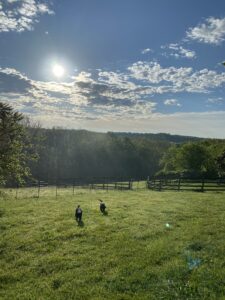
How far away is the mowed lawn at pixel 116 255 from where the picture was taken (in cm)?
1174

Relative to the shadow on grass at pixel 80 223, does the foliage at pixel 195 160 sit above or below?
above

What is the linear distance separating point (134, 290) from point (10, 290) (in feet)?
14.9

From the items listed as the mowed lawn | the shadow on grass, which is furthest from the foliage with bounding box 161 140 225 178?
the shadow on grass

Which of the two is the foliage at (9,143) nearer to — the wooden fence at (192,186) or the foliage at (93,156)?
the wooden fence at (192,186)

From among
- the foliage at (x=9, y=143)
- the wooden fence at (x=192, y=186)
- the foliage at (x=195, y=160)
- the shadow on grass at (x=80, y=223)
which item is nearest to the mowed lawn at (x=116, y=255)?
the shadow on grass at (x=80, y=223)

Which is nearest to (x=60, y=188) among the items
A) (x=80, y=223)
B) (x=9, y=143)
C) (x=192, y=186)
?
(x=192, y=186)

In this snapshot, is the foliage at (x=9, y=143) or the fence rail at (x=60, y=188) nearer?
the foliage at (x=9, y=143)

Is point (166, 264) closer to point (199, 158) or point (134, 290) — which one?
point (134, 290)

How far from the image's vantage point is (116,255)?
15023 millimetres

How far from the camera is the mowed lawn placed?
38.5 feet

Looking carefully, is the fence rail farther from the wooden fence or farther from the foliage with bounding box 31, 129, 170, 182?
the foliage with bounding box 31, 129, 170, 182

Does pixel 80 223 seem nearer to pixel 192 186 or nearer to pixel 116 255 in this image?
pixel 116 255

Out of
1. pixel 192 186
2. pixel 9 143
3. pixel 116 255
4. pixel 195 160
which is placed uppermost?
pixel 9 143

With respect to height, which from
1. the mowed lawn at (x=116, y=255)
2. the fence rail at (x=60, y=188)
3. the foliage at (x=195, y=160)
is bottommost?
the fence rail at (x=60, y=188)
